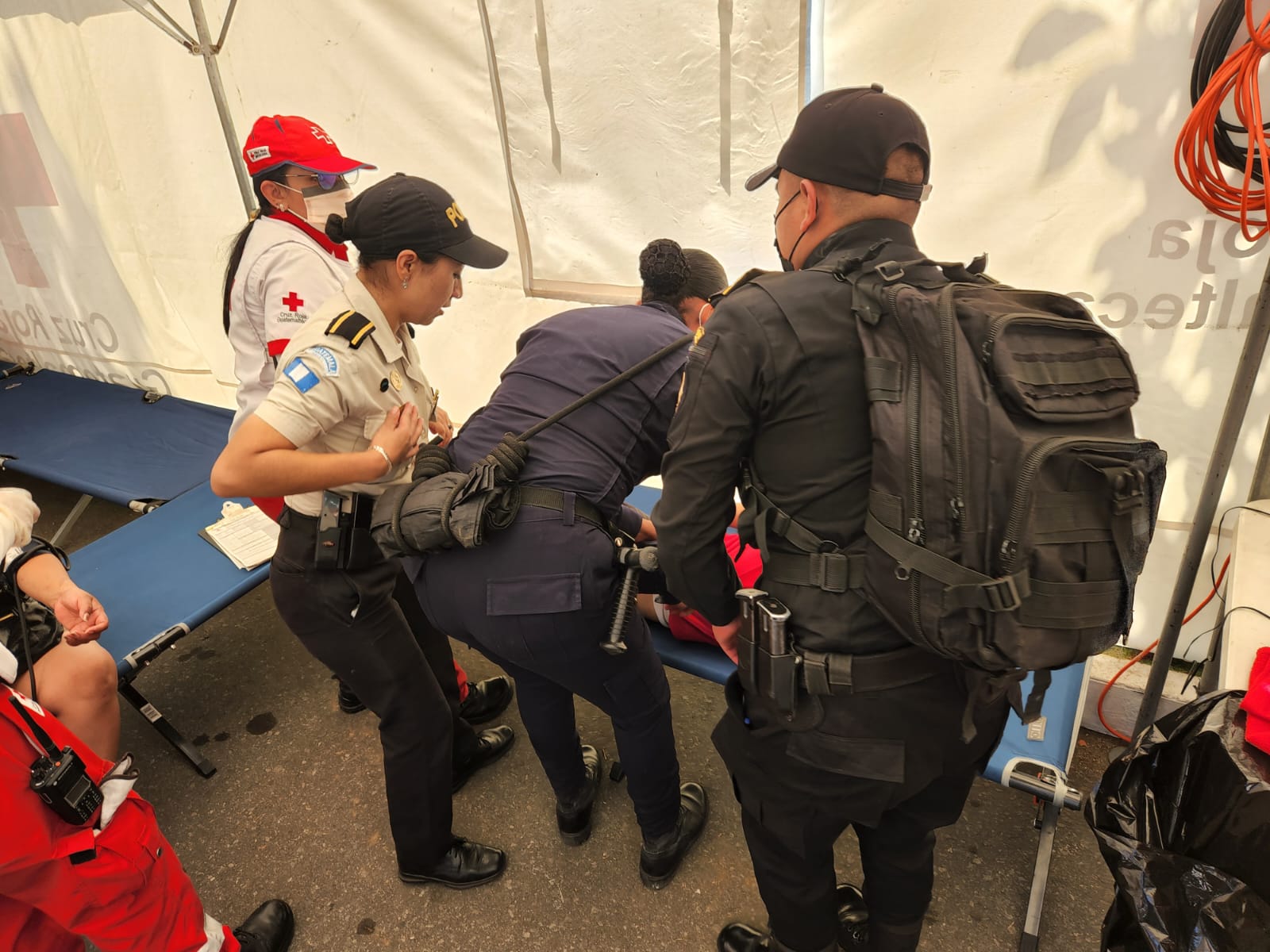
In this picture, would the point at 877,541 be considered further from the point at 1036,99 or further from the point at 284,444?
the point at 1036,99

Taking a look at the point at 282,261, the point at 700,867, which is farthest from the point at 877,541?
the point at 282,261

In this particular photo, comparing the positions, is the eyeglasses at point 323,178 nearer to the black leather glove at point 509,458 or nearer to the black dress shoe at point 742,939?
the black leather glove at point 509,458

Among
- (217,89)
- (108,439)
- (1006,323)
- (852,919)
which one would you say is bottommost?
(852,919)

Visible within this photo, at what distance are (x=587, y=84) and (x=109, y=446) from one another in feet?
10.5

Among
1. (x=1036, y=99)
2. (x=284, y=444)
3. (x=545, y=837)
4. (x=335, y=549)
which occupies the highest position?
(x=1036, y=99)

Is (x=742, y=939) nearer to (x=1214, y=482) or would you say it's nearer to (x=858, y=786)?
(x=858, y=786)

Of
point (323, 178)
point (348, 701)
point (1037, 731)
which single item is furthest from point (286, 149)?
point (1037, 731)

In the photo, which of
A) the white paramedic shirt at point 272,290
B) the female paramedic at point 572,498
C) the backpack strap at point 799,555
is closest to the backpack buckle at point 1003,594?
the backpack strap at point 799,555

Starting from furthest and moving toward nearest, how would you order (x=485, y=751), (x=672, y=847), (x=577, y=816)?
(x=485, y=751), (x=577, y=816), (x=672, y=847)

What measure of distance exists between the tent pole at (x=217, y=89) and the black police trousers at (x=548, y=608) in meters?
2.00

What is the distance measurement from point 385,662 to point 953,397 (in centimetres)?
135

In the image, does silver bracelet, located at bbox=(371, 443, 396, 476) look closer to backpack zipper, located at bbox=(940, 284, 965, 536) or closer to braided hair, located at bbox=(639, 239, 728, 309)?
braided hair, located at bbox=(639, 239, 728, 309)

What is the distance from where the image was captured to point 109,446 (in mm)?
3795

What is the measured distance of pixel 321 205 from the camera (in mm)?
2170
